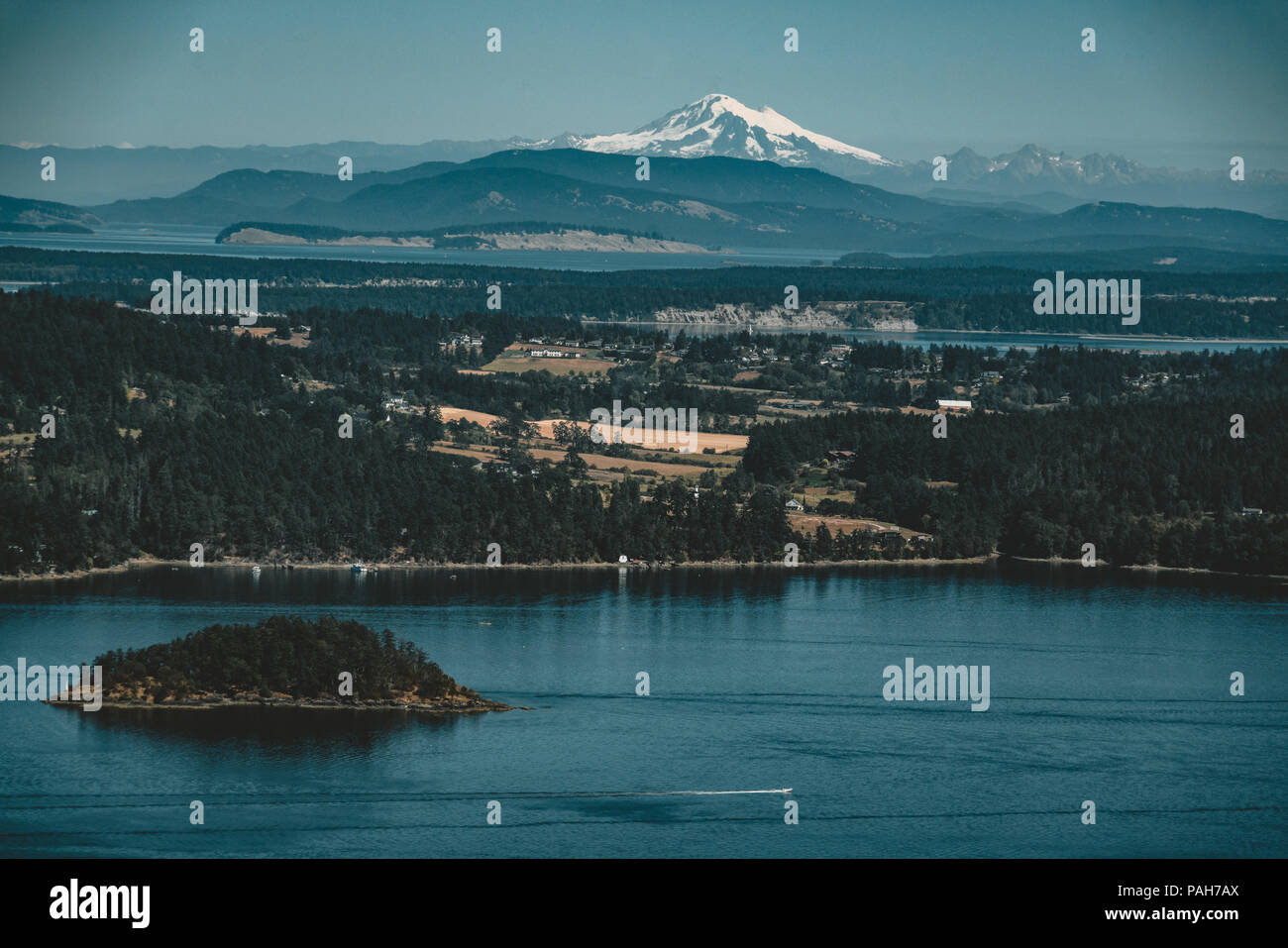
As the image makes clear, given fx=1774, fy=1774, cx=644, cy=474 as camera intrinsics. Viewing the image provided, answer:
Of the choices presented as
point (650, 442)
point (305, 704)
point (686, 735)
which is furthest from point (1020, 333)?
point (305, 704)

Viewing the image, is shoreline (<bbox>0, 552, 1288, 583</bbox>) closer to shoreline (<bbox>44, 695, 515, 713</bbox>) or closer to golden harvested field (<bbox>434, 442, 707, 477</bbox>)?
golden harvested field (<bbox>434, 442, 707, 477</bbox>)

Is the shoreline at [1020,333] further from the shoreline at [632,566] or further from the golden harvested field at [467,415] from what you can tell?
the shoreline at [632,566]

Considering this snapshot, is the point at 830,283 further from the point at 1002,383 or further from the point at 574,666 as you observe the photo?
the point at 574,666

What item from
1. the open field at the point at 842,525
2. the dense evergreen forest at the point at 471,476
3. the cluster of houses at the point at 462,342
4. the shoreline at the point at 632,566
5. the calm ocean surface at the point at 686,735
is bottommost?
the calm ocean surface at the point at 686,735

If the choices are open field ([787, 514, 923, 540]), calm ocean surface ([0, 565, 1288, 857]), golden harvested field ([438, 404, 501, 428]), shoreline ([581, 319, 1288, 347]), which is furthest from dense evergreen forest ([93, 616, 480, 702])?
shoreline ([581, 319, 1288, 347])

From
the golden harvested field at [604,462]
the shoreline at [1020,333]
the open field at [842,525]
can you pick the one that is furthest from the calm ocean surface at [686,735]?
the shoreline at [1020,333]

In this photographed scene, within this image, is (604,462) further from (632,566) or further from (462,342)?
(462,342)

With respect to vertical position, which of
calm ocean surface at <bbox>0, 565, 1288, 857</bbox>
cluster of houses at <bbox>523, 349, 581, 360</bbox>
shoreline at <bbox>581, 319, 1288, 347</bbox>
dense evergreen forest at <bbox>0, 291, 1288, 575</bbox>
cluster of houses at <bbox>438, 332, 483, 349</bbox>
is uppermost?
shoreline at <bbox>581, 319, 1288, 347</bbox>
